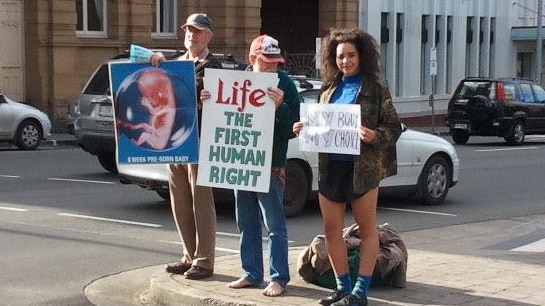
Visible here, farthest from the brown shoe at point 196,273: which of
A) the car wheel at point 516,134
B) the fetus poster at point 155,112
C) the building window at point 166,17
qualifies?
the building window at point 166,17

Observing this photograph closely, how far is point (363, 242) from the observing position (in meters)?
7.26

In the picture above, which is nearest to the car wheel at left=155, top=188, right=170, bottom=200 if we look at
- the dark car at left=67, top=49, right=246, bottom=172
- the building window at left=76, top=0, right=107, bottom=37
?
the dark car at left=67, top=49, right=246, bottom=172

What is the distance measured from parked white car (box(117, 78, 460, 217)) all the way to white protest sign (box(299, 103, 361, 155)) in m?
4.96

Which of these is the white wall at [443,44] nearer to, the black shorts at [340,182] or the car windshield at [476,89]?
the car windshield at [476,89]

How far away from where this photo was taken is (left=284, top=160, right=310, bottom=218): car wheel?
12.4 m

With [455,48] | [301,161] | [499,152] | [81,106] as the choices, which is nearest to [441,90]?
[455,48]

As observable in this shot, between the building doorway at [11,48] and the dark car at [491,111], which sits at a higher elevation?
the building doorway at [11,48]

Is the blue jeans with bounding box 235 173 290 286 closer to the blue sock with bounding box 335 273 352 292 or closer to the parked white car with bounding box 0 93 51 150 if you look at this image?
the blue sock with bounding box 335 273 352 292

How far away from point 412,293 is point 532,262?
85.4 inches

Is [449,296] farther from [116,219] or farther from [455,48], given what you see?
[455,48]

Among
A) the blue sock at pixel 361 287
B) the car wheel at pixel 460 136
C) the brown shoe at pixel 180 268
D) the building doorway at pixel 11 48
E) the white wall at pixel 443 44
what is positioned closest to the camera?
the blue sock at pixel 361 287

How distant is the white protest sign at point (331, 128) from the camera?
6977 mm

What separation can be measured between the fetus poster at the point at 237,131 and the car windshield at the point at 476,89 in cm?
2151

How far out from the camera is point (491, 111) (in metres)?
28.1
